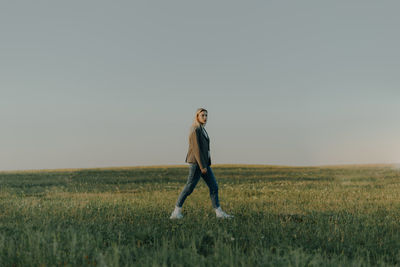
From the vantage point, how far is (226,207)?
37.4 ft

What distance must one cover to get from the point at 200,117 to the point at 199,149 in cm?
80

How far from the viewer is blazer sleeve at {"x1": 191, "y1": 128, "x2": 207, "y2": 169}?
8977 millimetres

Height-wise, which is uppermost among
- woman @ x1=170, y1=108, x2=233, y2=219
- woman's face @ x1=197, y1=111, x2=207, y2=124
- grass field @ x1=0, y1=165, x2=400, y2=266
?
woman's face @ x1=197, y1=111, x2=207, y2=124

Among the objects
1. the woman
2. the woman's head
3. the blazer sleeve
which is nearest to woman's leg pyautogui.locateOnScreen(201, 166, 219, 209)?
the woman

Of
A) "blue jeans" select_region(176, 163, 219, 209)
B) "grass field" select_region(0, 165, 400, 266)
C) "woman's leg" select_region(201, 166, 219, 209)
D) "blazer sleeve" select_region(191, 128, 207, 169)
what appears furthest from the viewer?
"woman's leg" select_region(201, 166, 219, 209)

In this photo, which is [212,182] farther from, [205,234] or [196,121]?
[205,234]

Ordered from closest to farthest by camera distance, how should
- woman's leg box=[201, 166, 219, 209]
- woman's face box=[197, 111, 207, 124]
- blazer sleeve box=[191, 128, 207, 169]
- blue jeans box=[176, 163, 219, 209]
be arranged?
blazer sleeve box=[191, 128, 207, 169]
woman's face box=[197, 111, 207, 124]
blue jeans box=[176, 163, 219, 209]
woman's leg box=[201, 166, 219, 209]

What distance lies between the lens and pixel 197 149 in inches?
354

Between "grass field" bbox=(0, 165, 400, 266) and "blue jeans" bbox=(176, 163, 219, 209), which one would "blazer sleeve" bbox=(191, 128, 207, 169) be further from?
"grass field" bbox=(0, 165, 400, 266)

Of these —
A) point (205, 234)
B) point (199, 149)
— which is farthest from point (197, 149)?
point (205, 234)

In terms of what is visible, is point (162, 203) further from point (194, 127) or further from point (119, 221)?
point (194, 127)

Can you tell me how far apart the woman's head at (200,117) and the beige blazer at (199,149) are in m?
0.16

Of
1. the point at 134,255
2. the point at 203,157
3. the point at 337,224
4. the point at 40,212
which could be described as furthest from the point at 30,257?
the point at 337,224

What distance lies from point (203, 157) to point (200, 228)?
194 cm
